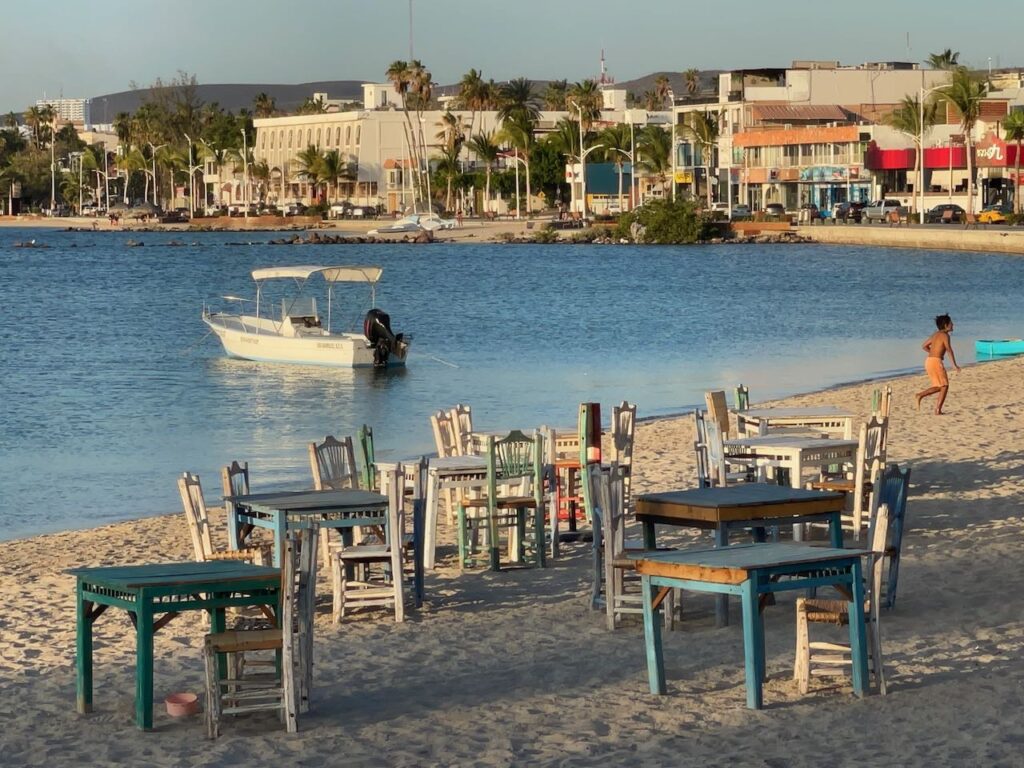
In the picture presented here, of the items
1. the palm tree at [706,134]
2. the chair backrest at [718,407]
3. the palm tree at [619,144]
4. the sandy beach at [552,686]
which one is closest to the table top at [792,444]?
the sandy beach at [552,686]

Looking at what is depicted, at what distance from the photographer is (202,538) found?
37.3 feet

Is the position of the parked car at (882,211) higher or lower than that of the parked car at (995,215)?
higher

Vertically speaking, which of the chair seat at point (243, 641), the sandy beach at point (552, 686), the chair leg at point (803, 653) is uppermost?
the chair seat at point (243, 641)

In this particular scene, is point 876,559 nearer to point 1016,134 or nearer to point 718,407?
point 718,407

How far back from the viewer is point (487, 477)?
42.5 ft

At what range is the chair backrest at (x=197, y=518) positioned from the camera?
1140 cm

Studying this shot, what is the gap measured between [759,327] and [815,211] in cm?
6896

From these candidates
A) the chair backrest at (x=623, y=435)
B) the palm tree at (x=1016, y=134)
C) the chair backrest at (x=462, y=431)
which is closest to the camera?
the chair backrest at (x=623, y=435)

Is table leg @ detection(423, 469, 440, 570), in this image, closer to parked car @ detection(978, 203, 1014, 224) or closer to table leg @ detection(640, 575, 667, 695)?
table leg @ detection(640, 575, 667, 695)

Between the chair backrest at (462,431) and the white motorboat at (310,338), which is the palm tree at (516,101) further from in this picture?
the chair backrest at (462,431)

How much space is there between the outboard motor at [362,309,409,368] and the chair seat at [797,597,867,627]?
31.9 meters

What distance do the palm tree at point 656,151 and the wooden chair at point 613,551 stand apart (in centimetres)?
13677

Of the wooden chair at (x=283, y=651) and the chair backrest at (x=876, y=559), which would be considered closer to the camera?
the wooden chair at (x=283, y=651)

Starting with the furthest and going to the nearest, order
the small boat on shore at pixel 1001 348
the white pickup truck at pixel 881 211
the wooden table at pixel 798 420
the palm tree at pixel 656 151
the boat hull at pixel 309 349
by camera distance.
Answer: the palm tree at pixel 656 151 < the white pickup truck at pixel 881 211 < the boat hull at pixel 309 349 < the small boat on shore at pixel 1001 348 < the wooden table at pixel 798 420
